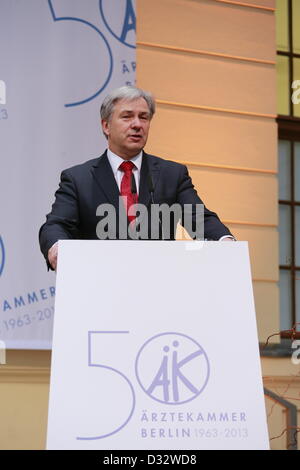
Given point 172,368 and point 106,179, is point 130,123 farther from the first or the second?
point 172,368

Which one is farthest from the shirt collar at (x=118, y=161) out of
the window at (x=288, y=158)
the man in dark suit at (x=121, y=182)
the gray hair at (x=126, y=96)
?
the window at (x=288, y=158)

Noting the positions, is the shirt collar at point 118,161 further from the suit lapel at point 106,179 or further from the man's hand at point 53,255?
the man's hand at point 53,255

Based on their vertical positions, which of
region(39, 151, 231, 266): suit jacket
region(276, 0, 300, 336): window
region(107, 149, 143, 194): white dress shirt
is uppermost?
region(276, 0, 300, 336): window

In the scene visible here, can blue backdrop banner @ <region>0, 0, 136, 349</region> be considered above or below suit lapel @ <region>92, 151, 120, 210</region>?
above

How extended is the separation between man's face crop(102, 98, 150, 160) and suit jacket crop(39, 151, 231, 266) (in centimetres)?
9

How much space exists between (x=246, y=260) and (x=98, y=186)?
27.9 inches

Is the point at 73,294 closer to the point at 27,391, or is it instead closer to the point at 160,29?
the point at 27,391

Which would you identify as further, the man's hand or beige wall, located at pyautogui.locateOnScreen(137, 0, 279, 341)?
beige wall, located at pyautogui.locateOnScreen(137, 0, 279, 341)

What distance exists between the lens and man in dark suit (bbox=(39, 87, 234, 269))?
2.39m

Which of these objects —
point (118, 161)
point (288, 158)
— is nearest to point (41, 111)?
point (118, 161)

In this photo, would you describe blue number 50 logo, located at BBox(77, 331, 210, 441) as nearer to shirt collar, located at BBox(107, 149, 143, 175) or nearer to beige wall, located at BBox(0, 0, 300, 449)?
shirt collar, located at BBox(107, 149, 143, 175)

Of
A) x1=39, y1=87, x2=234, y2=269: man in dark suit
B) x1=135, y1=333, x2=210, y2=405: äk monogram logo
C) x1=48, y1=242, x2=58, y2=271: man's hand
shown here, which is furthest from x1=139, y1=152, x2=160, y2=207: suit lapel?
x1=135, y1=333, x2=210, y2=405: äk monogram logo

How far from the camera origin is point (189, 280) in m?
1.87
